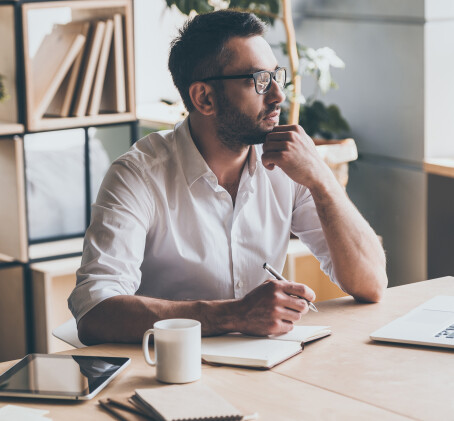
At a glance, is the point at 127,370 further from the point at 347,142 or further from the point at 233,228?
the point at 347,142

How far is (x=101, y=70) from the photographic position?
305 centimetres

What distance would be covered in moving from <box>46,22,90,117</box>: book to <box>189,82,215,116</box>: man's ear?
1044 millimetres

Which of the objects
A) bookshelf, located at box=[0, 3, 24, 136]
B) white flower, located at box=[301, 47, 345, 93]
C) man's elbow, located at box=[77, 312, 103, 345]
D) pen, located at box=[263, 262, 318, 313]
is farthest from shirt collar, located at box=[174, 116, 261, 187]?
white flower, located at box=[301, 47, 345, 93]

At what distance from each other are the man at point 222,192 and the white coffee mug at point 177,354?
1.52 ft

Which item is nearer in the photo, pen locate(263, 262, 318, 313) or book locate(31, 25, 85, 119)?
pen locate(263, 262, 318, 313)

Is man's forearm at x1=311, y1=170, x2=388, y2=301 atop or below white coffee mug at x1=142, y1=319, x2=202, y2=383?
atop

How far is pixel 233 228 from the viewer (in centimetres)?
205

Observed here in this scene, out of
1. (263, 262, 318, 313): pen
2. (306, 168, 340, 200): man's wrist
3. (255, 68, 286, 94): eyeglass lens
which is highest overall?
(255, 68, 286, 94): eyeglass lens

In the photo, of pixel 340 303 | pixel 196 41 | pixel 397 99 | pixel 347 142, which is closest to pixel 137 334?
pixel 340 303

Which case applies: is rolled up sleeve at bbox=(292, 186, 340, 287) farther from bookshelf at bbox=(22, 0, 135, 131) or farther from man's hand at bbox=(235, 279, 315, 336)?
bookshelf at bbox=(22, 0, 135, 131)

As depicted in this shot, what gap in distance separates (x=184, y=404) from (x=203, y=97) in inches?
40.1

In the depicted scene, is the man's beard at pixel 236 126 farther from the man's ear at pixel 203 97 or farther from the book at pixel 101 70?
the book at pixel 101 70

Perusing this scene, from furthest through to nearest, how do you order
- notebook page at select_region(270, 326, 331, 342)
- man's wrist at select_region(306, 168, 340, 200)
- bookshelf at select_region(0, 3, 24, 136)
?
1. bookshelf at select_region(0, 3, 24, 136)
2. man's wrist at select_region(306, 168, 340, 200)
3. notebook page at select_region(270, 326, 331, 342)

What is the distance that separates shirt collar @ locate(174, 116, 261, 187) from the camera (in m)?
2.03
